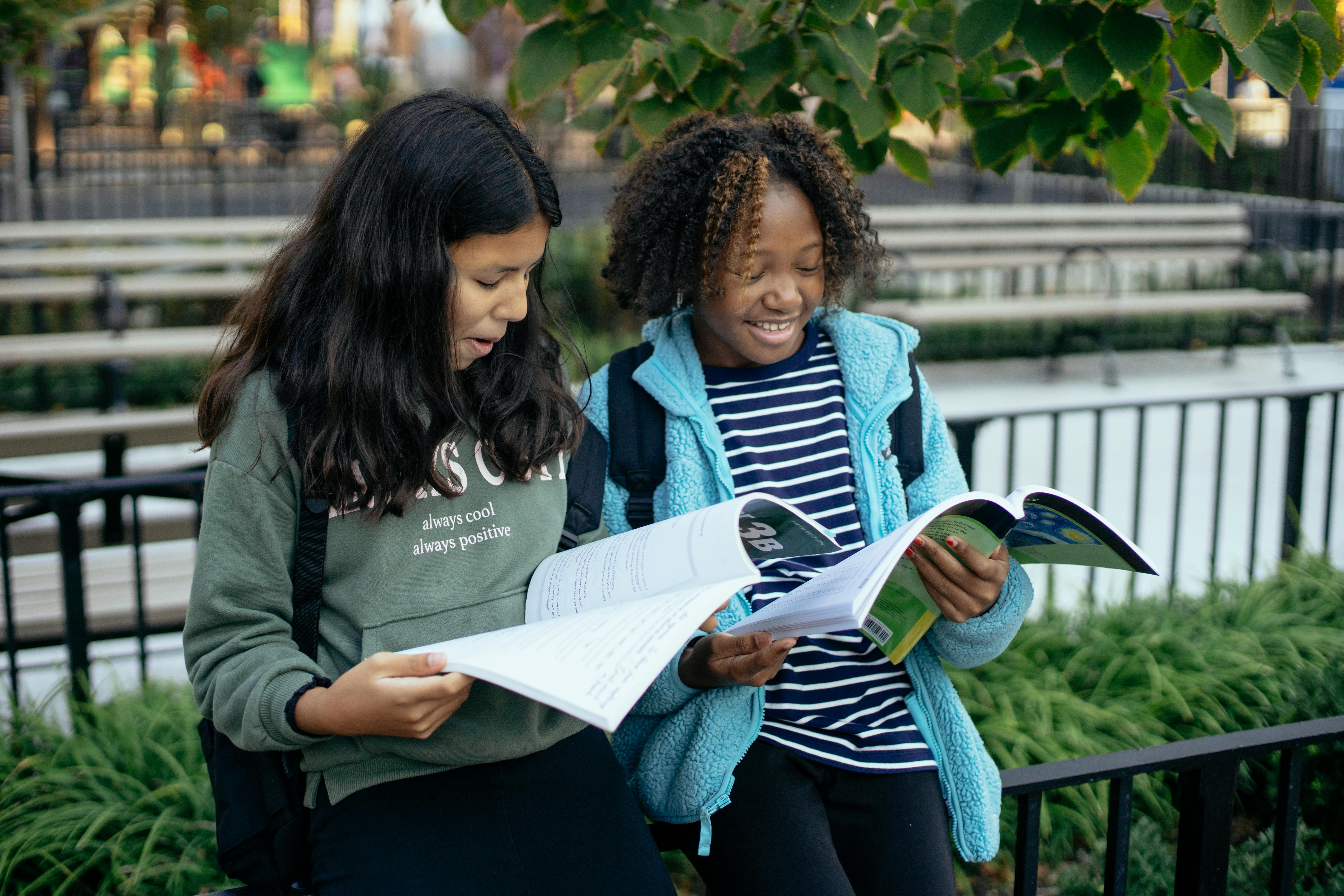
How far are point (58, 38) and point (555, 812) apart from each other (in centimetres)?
831

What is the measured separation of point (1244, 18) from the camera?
176cm

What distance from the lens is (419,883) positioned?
141 cm

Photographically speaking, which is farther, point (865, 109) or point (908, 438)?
point (865, 109)

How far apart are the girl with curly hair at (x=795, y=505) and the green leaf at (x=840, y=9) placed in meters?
0.18

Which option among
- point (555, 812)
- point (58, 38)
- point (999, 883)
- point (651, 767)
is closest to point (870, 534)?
point (651, 767)

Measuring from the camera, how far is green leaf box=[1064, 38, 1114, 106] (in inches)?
78.4

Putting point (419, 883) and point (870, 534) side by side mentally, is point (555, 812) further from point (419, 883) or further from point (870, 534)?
point (870, 534)

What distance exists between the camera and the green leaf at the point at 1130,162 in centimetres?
232

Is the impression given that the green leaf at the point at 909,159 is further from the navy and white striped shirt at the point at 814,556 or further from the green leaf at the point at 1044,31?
the navy and white striped shirt at the point at 814,556

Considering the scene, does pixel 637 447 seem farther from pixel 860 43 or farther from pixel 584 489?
pixel 860 43

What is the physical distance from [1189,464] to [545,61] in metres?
5.61

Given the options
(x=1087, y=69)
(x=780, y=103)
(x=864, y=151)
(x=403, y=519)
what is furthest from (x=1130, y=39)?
(x=403, y=519)

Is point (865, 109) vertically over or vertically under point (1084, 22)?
under

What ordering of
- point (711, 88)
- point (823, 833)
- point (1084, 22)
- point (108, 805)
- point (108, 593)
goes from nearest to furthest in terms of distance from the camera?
point (823, 833) → point (1084, 22) → point (711, 88) → point (108, 805) → point (108, 593)
